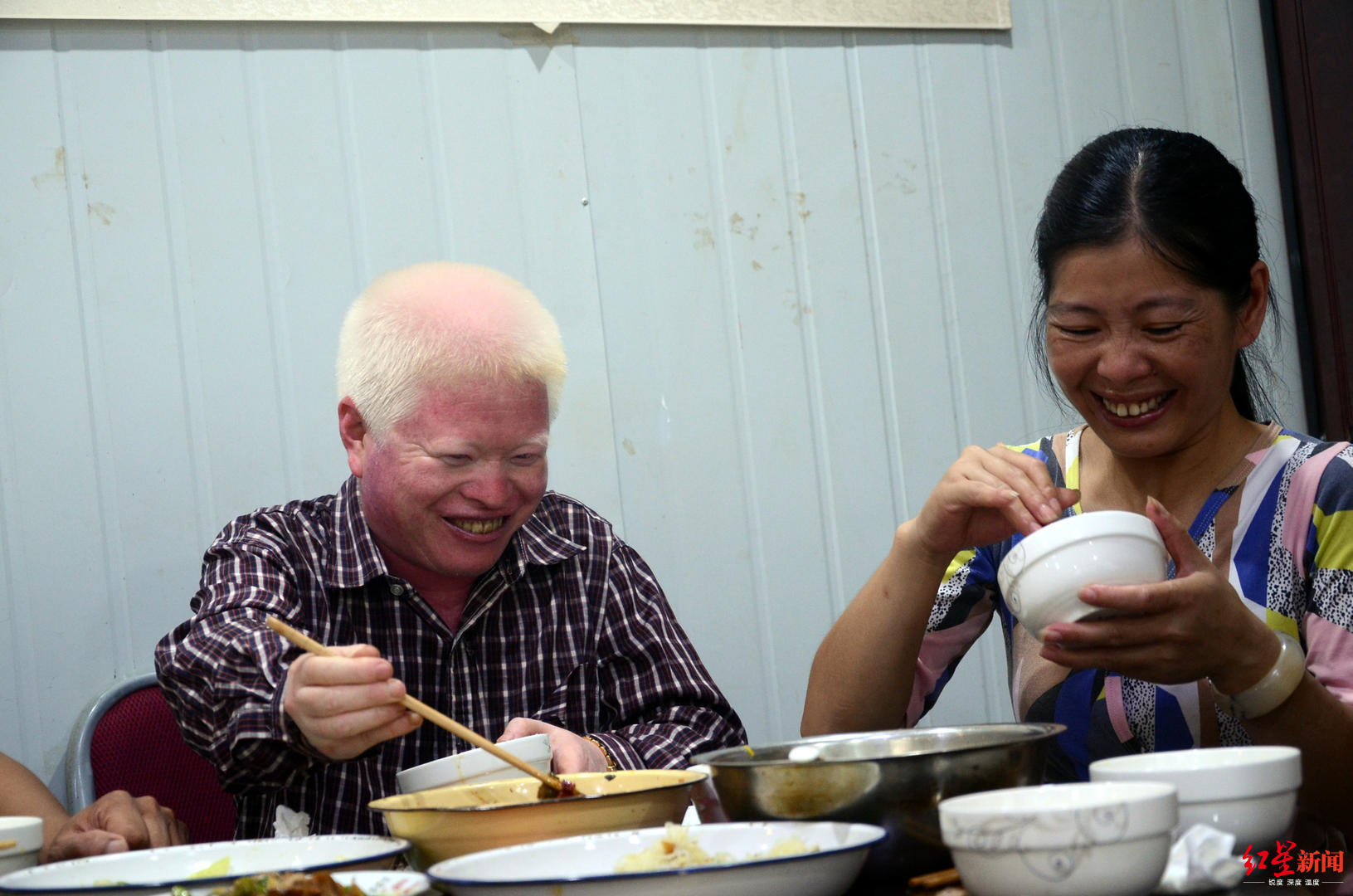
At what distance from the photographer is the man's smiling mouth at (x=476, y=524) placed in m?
1.67

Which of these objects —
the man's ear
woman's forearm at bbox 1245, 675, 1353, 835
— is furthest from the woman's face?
the man's ear

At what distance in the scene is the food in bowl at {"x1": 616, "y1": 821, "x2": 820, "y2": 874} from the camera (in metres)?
0.81

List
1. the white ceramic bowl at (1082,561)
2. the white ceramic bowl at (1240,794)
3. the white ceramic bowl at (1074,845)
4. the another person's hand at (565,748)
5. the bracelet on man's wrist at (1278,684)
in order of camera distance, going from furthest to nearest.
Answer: the another person's hand at (565,748) < the bracelet on man's wrist at (1278,684) < the white ceramic bowl at (1082,561) < the white ceramic bowl at (1240,794) < the white ceramic bowl at (1074,845)

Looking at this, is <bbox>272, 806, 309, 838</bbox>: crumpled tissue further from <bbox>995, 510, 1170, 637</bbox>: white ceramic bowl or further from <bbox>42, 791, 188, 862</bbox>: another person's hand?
<bbox>995, 510, 1170, 637</bbox>: white ceramic bowl

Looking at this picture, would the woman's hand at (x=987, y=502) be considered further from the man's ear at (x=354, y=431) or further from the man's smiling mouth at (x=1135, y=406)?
the man's ear at (x=354, y=431)

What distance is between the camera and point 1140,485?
1586mm

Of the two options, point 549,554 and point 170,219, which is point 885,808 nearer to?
point 549,554

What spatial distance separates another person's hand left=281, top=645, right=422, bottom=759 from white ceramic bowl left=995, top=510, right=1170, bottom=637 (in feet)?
1.89

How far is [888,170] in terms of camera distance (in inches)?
105

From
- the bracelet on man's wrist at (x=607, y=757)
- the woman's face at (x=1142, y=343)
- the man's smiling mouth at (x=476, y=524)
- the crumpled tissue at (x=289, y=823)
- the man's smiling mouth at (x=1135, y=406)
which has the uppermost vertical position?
the woman's face at (x=1142, y=343)

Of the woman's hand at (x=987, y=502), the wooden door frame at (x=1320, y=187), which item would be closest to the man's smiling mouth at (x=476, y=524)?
the woman's hand at (x=987, y=502)

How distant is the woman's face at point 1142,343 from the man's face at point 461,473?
687mm

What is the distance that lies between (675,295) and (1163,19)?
134cm

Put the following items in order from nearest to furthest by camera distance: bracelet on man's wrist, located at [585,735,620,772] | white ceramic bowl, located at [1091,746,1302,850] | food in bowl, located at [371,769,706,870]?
1. white ceramic bowl, located at [1091,746,1302,850]
2. food in bowl, located at [371,769,706,870]
3. bracelet on man's wrist, located at [585,735,620,772]
